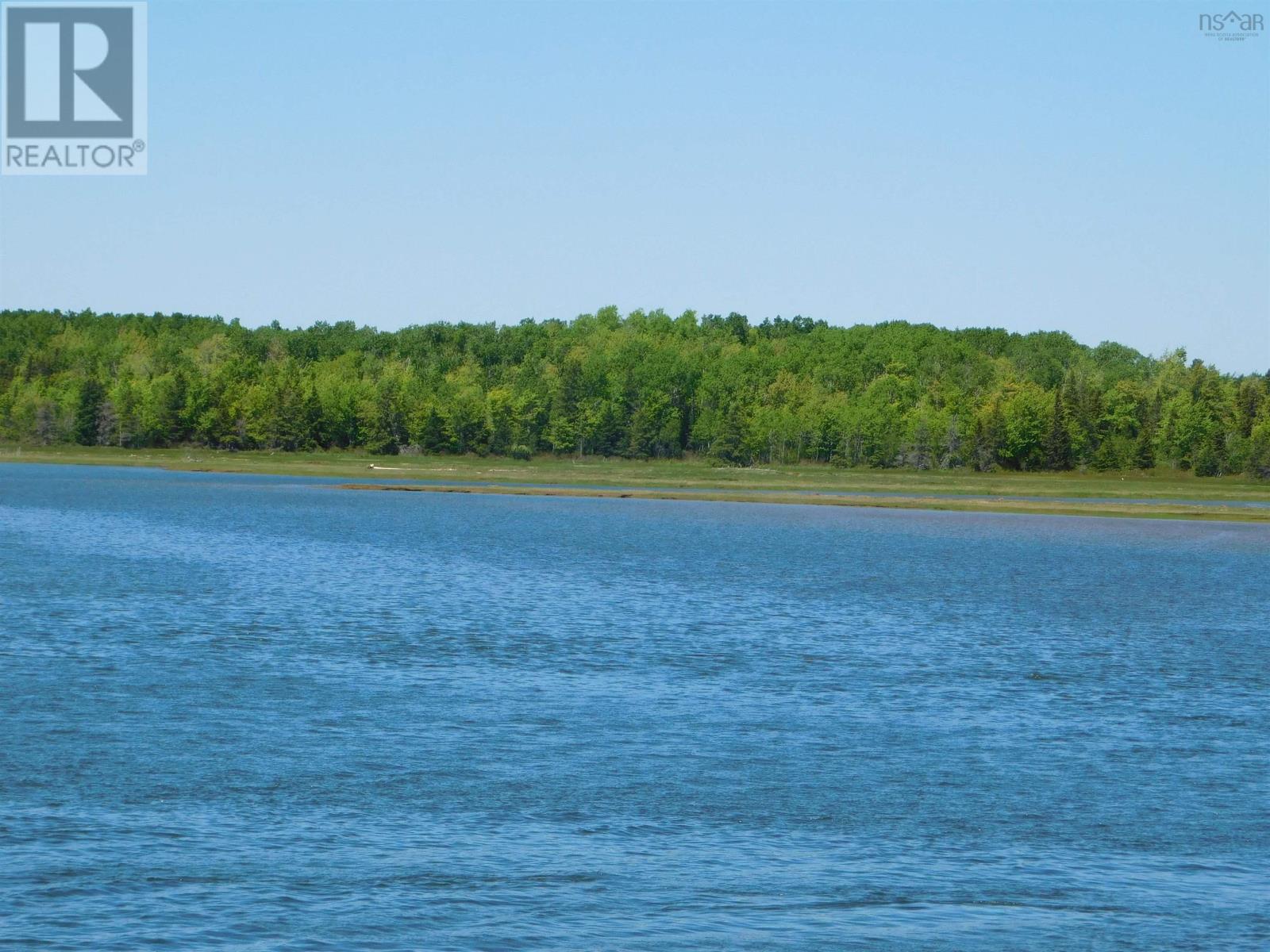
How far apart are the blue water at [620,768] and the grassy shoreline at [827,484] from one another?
68.6m

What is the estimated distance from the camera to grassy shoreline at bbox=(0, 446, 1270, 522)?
381 feet

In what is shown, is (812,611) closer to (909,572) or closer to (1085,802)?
(909,572)

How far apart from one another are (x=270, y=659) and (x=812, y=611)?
57.7 feet

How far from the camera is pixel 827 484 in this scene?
502ft

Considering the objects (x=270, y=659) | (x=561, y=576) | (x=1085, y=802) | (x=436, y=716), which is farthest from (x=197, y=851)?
(x=561, y=576)

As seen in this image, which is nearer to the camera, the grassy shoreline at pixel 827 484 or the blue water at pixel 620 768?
the blue water at pixel 620 768

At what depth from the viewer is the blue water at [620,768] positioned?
1538 centimetres

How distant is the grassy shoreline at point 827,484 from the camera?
4574 inches

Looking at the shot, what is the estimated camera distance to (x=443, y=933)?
14656 mm

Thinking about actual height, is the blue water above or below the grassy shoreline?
below

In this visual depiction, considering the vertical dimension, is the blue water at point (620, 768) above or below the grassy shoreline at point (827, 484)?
below

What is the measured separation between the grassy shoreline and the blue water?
68.6 metres

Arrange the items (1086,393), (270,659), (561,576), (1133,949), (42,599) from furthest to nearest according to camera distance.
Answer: (1086,393)
(561,576)
(42,599)
(270,659)
(1133,949)

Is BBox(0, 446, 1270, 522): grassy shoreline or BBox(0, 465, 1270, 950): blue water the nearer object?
BBox(0, 465, 1270, 950): blue water
